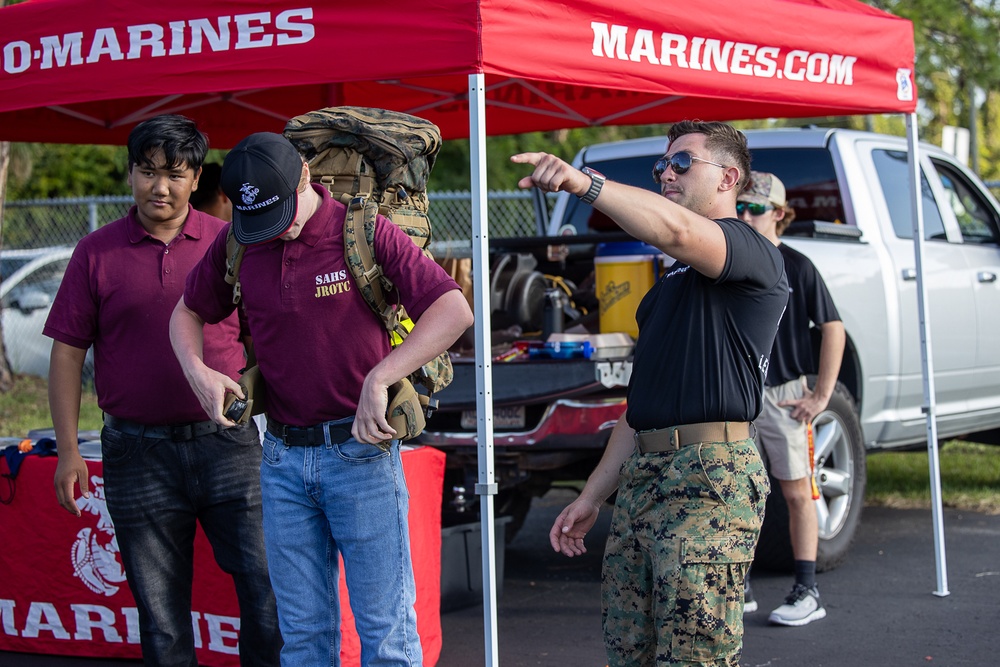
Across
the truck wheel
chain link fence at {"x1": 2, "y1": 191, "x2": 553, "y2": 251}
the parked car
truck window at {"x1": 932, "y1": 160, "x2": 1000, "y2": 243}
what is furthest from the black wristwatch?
the parked car

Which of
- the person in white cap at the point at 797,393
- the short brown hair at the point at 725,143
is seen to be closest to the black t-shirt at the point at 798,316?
the person in white cap at the point at 797,393

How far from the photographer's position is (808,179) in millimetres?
6867

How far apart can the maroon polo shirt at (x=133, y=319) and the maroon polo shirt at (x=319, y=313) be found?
2.15ft

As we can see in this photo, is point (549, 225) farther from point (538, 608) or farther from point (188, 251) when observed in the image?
point (188, 251)

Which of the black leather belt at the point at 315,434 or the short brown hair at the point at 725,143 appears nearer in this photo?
the short brown hair at the point at 725,143

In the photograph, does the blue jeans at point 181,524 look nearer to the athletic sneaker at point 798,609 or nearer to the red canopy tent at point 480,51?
the red canopy tent at point 480,51

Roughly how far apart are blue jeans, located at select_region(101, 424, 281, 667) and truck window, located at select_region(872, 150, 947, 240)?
4363 millimetres

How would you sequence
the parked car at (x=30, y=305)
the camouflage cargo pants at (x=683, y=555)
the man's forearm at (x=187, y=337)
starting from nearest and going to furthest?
the camouflage cargo pants at (x=683, y=555), the man's forearm at (x=187, y=337), the parked car at (x=30, y=305)

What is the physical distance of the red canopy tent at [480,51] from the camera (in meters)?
3.98

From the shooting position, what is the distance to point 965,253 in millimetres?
7270

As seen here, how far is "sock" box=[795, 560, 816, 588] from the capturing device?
532 centimetres

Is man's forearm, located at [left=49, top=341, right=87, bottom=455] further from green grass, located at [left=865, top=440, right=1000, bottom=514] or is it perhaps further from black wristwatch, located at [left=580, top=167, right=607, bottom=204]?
green grass, located at [left=865, top=440, right=1000, bottom=514]

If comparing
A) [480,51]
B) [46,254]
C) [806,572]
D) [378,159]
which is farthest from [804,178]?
[46,254]

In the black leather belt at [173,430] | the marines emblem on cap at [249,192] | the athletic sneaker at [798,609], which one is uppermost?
the marines emblem on cap at [249,192]
